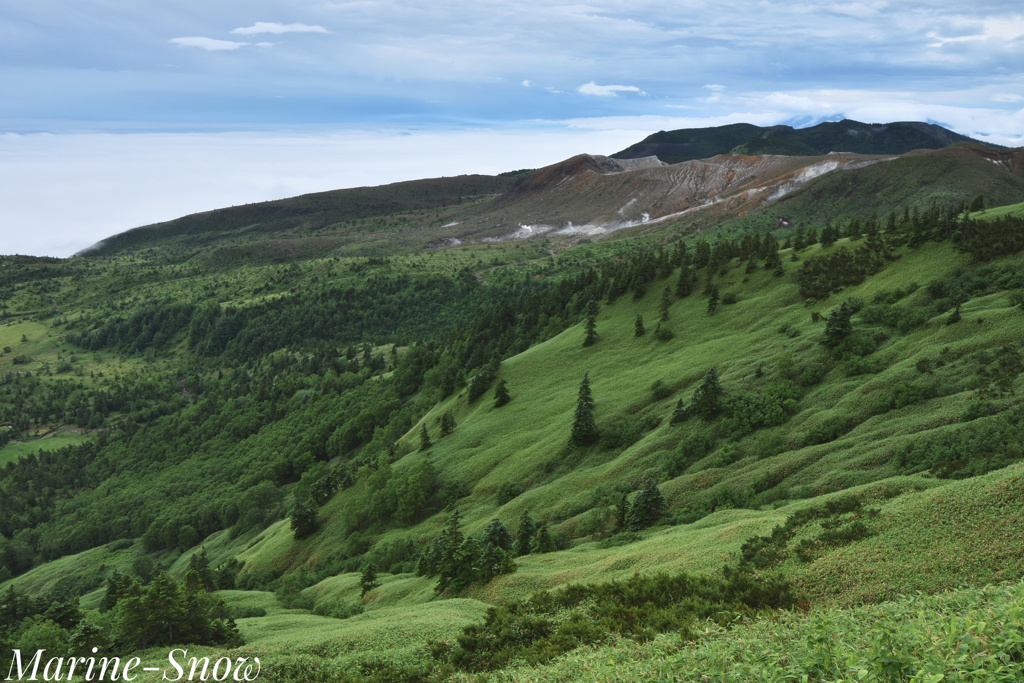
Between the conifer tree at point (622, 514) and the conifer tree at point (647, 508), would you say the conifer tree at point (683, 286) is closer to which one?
the conifer tree at point (622, 514)

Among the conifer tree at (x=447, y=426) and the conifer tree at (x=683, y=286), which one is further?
the conifer tree at (x=683, y=286)

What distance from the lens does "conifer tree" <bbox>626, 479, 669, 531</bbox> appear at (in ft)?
178

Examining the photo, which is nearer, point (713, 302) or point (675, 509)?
point (675, 509)

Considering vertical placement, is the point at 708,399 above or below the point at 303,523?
above

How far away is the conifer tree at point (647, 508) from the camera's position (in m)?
54.2

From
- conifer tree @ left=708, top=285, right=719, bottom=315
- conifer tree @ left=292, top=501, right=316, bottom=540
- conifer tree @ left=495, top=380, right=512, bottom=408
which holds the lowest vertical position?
conifer tree @ left=292, top=501, right=316, bottom=540

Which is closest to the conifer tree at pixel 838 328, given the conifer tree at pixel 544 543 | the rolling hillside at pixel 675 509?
the rolling hillside at pixel 675 509

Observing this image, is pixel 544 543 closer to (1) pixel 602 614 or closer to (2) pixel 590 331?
(1) pixel 602 614

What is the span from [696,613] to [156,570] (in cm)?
13297

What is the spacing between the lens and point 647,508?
5459cm

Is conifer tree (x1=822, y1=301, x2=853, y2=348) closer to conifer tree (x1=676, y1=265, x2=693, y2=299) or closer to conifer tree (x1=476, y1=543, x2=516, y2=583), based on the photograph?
conifer tree (x1=676, y1=265, x2=693, y2=299)

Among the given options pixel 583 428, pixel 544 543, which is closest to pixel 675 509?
pixel 544 543

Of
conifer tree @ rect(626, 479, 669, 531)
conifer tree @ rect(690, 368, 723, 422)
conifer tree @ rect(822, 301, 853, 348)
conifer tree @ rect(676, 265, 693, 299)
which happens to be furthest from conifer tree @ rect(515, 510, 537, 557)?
conifer tree @ rect(676, 265, 693, 299)

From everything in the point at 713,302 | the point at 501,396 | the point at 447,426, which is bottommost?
the point at 447,426
